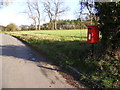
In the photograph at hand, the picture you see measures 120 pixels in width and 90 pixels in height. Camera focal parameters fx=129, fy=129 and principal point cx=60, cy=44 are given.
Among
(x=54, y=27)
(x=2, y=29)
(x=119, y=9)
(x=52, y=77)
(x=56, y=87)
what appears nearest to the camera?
(x=56, y=87)

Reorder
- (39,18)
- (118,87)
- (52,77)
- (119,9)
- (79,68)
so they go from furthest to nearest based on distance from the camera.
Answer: (39,18) → (79,68) → (52,77) → (119,9) → (118,87)

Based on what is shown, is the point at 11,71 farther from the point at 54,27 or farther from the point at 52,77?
the point at 54,27

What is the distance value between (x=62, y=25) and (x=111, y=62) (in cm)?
5681

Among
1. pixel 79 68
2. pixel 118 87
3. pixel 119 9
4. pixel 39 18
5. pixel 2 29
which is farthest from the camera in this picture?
pixel 2 29

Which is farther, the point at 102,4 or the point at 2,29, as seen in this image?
the point at 2,29

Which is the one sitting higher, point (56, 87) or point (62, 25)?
point (62, 25)

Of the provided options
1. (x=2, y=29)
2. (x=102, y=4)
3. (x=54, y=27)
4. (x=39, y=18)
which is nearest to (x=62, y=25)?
(x=54, y=27)

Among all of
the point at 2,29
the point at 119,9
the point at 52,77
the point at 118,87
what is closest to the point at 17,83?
the point at 52,77

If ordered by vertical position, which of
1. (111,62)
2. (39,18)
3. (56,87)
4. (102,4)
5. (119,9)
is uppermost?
(39,18)

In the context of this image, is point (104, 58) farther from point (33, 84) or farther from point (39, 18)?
point (39, 18)

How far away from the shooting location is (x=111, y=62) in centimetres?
487

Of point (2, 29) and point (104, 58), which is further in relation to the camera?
point (2, 29)

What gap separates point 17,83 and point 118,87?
10.6 ft

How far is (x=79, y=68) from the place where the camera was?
218 inches
